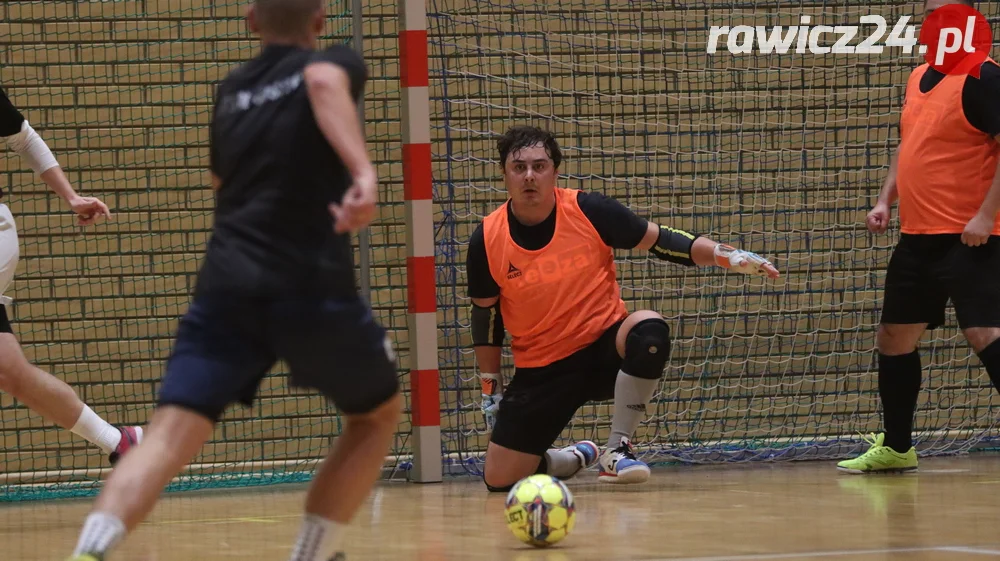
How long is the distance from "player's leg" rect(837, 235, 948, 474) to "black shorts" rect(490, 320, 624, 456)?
1.38 m

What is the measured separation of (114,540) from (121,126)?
5589 mm

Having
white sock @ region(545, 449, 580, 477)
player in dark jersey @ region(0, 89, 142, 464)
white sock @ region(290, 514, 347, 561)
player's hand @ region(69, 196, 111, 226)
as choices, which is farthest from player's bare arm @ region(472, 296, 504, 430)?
white sock @ region(290, 514, 347, 561)

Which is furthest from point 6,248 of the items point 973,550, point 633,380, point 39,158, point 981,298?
point 981,298

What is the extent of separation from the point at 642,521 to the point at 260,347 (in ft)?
7.53

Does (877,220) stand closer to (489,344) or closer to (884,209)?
(884,209)

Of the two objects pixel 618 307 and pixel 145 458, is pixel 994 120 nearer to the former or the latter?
pixel 618 307

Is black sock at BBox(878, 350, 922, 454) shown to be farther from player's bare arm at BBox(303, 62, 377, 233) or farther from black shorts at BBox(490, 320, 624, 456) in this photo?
player's bare arm at BBox(303, 62, 377, 233)

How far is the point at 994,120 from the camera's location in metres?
6.27

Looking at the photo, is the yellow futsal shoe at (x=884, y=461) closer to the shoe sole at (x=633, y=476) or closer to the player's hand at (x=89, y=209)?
the shoe sole at (x=633, y=476)

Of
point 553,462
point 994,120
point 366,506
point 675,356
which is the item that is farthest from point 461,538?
point 675,356

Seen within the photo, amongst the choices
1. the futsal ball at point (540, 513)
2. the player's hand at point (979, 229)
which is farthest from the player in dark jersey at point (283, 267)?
the player's hand at point (979, 229)

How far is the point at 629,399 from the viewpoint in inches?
247

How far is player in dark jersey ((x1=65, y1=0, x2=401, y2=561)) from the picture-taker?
10.2 ft

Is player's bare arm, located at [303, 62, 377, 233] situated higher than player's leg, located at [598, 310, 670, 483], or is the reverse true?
player's bare arm, located at [303, 62, 377, 233]
